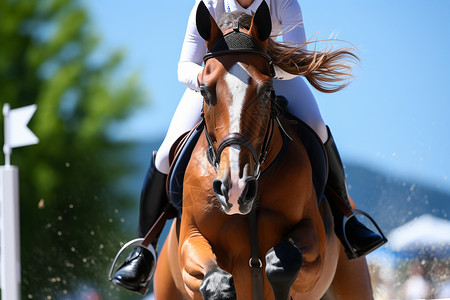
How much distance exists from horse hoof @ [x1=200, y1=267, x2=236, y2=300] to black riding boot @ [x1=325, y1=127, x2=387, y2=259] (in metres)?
1.22

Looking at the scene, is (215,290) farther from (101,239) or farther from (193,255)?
(101,239)

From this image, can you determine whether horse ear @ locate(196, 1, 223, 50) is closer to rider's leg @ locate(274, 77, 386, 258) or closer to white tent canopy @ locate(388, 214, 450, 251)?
rider's leg @ locate(274, 77, 386, 258)

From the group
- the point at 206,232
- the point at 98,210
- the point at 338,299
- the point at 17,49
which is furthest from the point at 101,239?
the point at 206,232

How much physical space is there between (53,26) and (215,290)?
12.9m

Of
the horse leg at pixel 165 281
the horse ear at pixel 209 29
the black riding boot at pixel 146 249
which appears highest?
the horse ear at pixel 209 29

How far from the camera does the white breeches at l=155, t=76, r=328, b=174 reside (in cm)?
337

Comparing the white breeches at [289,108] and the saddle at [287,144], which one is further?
the white breeches at [289,108]

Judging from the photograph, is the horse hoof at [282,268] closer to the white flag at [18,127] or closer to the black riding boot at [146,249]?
the black riding boot at [146,249]

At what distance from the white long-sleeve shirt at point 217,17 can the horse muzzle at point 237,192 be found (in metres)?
0.74

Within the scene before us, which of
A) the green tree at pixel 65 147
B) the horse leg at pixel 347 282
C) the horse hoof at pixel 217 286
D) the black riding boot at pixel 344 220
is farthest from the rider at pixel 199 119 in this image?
the green tree at pixel 65 147

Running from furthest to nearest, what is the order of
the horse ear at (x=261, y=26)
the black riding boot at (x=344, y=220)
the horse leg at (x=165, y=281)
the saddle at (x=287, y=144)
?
the horse leg at (x=165, y=281)
the black riding boot at (x=344, y=220)
the saddle at (x=287, y=144)
the horse ear at (x=261, y=26)

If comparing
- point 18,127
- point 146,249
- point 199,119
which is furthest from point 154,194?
point 18,127

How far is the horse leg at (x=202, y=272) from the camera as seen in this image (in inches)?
97.3

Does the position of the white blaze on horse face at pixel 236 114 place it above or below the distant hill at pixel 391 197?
above
